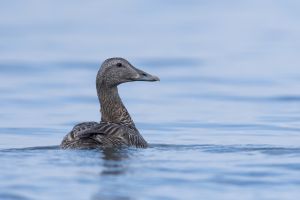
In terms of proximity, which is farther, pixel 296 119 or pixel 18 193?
pixel 296 119

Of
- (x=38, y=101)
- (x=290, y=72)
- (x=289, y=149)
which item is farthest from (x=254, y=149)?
(x=290, y=72)

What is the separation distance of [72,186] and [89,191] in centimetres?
37

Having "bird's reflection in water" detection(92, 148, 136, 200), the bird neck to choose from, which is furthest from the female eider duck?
"bird's reflection in water" detection(92, 148, 136, 200)

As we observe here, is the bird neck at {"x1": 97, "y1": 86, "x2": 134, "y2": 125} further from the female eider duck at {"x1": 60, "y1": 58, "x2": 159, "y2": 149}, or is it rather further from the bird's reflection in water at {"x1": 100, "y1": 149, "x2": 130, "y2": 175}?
the bird's reflection in water at {"x1": 100, "y1": 149, "x2": 130, "y2": 175}

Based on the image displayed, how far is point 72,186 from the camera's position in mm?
19000

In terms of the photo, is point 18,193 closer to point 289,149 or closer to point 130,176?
point 130,176

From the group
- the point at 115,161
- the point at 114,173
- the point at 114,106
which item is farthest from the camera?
the point at 114,106

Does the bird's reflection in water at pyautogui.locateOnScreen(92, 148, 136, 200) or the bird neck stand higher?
the bird neck

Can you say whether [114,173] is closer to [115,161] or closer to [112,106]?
[115,161]

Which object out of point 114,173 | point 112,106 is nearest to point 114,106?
point 112,106

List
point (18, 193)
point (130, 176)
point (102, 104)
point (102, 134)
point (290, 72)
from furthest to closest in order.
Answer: point (290, 72)
point (102, 104)
point (102, 134)
point (130, 176)
point (18, 193)

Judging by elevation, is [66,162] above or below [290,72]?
below

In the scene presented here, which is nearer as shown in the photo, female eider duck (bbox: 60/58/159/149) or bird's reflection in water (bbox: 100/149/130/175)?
bird's reflection in water (bbox: 100/149/130/175)

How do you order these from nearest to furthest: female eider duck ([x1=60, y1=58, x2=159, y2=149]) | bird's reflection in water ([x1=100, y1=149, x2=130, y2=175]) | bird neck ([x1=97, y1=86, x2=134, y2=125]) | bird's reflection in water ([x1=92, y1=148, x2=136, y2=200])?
bird's reflection in water ([x1=92, y1=148, x2=136, y2=200]) → bird's reflection in water ([x1=100, y1=149, x2=130, y2=175]) → female eider duck ([x1=60, y1=58, x2=159, y2=149]) → bird neck ([x1=97, y1=86, x2=134, y2=125])
